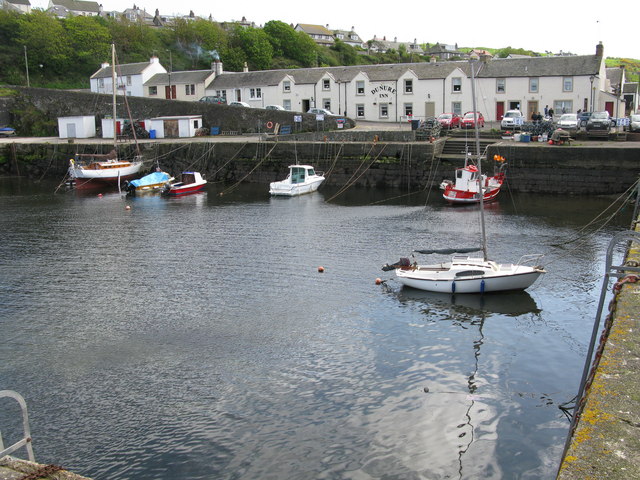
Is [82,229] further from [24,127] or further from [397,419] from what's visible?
[24,127]

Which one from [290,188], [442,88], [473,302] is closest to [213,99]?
[442,88]

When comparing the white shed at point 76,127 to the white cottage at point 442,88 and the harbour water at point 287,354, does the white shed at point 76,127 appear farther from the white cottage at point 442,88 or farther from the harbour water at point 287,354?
the harbour water at point 287,354

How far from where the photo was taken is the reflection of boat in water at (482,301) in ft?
63.8

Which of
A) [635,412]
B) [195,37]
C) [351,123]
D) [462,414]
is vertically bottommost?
[462,414]

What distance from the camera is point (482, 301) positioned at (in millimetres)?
20250

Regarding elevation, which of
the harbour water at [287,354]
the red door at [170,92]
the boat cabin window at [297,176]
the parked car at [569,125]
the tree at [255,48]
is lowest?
the harbour water at [287,354]

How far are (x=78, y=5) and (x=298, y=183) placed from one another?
111 metres

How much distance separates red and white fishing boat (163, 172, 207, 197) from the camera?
144 ft

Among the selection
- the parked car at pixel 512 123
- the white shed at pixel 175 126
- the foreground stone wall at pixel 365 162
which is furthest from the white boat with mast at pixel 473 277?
the white shed at pixel 175 126

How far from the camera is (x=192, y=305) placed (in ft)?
65.7

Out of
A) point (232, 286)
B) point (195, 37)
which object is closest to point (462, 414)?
point (232, 286)

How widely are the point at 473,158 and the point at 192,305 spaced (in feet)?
81.8

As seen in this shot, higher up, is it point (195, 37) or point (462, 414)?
point (195, 37)

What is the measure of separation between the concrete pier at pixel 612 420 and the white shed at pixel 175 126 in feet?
167
